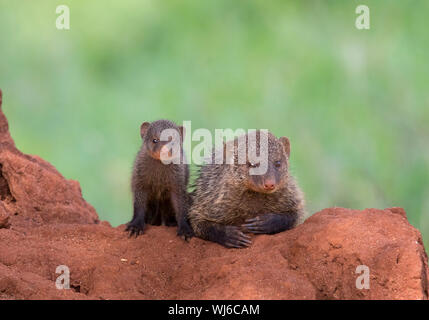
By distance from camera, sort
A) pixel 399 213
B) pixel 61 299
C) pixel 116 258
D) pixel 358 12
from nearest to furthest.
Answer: pixel 61 299 → pixel 116 258 → pixel 399 213 → pixel 358 12

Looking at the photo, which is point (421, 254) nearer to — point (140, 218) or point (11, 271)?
point (140, 218)

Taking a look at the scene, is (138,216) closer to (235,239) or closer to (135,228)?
(135,228)

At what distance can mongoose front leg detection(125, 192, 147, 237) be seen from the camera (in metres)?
3.59

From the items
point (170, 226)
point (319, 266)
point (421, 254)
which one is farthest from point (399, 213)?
point (170, 226)

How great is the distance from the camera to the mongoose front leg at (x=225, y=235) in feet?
10.7

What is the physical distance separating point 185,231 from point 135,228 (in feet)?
0.97

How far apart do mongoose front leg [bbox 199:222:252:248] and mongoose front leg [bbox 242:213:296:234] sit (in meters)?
0.07

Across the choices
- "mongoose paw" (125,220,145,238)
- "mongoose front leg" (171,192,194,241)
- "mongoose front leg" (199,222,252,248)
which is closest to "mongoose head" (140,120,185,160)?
"mongoose front leg" (171,192,194,241)

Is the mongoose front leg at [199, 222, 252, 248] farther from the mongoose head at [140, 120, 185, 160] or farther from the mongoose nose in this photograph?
the mongoose head at [140, 120, 185, 160]

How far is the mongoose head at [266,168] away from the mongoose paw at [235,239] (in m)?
0.25

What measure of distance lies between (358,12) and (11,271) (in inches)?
156

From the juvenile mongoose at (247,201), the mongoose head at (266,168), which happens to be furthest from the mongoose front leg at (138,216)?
the mongoose head at (266,168)

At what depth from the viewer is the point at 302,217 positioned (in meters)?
3.76

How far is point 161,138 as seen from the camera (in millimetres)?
3809
